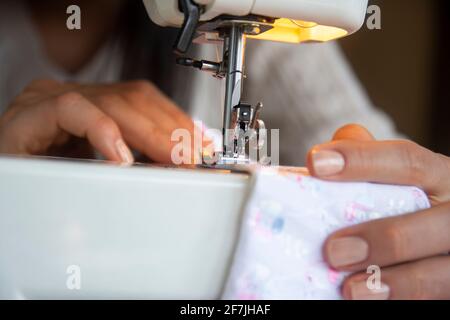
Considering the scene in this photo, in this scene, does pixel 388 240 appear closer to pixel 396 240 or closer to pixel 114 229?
pixel 396 240

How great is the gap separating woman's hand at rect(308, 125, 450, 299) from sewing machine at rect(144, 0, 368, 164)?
198 mm

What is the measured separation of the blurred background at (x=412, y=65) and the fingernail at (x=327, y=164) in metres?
1.60

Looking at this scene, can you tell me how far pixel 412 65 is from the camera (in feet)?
7.26

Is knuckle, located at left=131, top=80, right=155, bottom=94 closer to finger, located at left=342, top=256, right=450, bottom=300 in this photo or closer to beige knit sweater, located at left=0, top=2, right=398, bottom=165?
beige knit sweater, located at left=0, top=2, right=398, bottom=165

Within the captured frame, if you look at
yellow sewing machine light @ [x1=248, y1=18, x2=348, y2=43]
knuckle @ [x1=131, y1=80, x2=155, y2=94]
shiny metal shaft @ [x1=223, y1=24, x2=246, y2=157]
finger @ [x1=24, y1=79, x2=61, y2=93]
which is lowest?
finger @ [x1=24, y1=79, x2=61, y2=93]

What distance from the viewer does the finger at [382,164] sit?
1.93 ft

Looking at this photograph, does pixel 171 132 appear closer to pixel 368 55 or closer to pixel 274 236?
pixel 274 236

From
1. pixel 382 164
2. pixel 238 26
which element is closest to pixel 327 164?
pixel 382 164

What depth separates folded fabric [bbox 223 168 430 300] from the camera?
0.57 meters

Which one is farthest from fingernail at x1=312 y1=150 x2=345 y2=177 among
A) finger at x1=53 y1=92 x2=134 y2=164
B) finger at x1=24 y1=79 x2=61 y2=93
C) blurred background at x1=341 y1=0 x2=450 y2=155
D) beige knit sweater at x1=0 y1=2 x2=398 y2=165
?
blurred background at x1=341 y1=0 x2=450 y2=155

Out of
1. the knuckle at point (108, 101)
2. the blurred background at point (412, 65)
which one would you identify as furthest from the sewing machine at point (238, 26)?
the blurred background at point (412, 65)

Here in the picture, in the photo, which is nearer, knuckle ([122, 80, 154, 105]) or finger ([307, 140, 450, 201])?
finger ([307, 140, 450, 201])

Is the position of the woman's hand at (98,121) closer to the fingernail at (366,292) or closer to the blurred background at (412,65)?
the fingernail at (366,292)

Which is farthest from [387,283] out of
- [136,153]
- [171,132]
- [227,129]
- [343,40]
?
[343,40]
